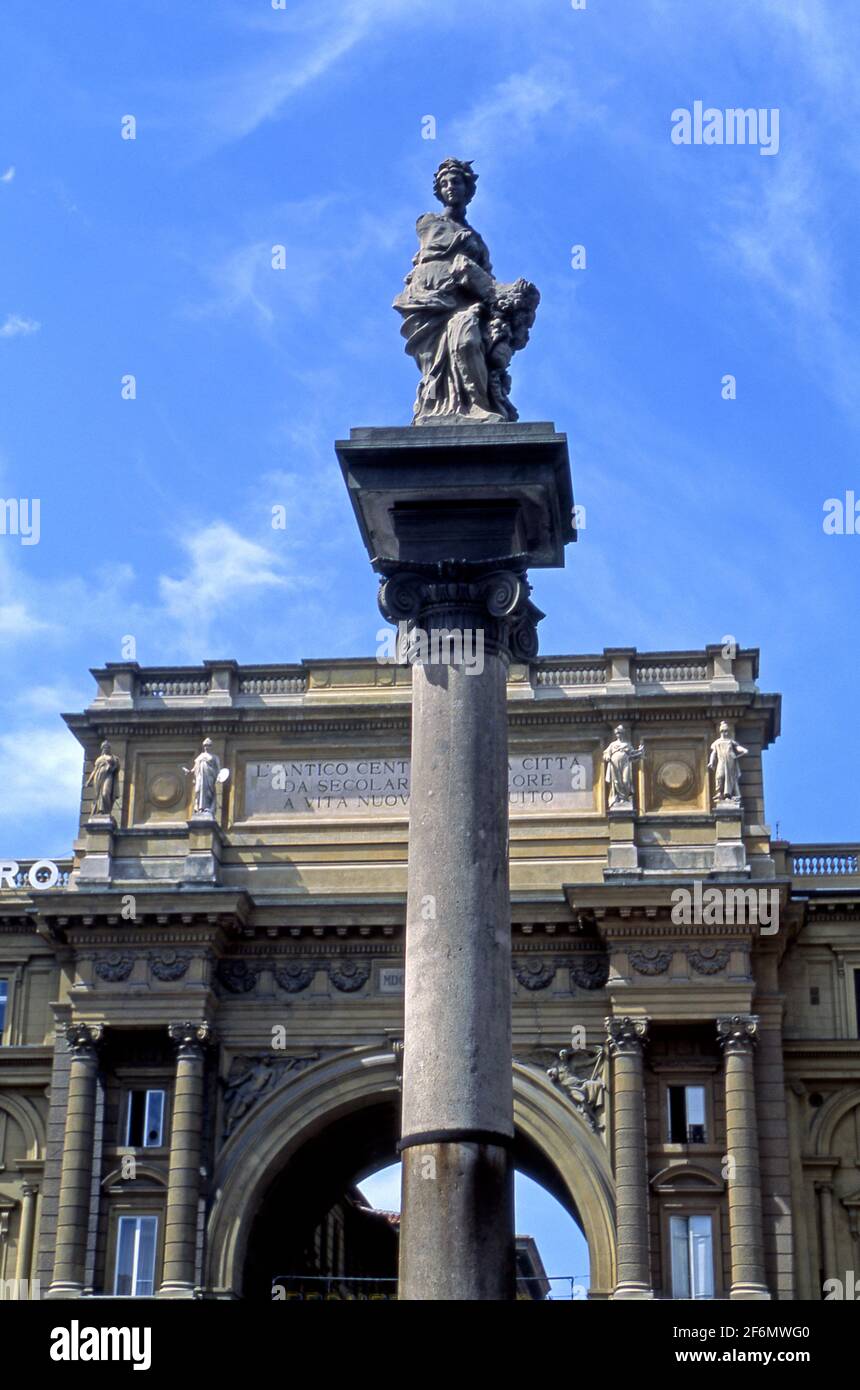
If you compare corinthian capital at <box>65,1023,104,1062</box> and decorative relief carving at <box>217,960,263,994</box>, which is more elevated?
decorative relief carving at <box>217,960,263,994</box>

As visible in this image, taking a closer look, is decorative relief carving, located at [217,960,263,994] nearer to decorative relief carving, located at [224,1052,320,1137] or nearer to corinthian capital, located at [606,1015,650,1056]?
decorative relief carving, located at [224,1052,320,1137]

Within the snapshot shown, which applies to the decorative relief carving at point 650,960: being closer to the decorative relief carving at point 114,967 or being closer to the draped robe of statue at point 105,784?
the decorative relief carving at point 114,967

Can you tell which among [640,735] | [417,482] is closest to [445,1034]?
[417,482]

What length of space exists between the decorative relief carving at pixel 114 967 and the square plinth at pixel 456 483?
32.0 meters

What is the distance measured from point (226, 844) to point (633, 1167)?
1227 cm

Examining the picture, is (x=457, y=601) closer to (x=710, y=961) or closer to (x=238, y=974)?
(x=710, y=961)

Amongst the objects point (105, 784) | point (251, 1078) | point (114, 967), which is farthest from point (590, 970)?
point (105, 784)

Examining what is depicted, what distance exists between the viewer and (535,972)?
48500 mm

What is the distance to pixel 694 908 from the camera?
47.3m

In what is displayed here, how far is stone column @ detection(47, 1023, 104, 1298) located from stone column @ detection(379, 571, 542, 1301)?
32138 mm

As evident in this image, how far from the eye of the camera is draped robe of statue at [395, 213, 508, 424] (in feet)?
61.0

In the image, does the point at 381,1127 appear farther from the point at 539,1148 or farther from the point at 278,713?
the point at 278,713

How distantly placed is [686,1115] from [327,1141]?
28.8ft

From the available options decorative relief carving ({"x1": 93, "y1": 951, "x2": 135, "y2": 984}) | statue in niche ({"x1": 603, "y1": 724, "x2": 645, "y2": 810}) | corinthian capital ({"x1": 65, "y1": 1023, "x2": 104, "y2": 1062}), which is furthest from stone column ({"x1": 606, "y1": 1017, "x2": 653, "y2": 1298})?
corinthian capital ({"x1": 65, "y1": 1023, "x2": 104, "y2": 1062})
